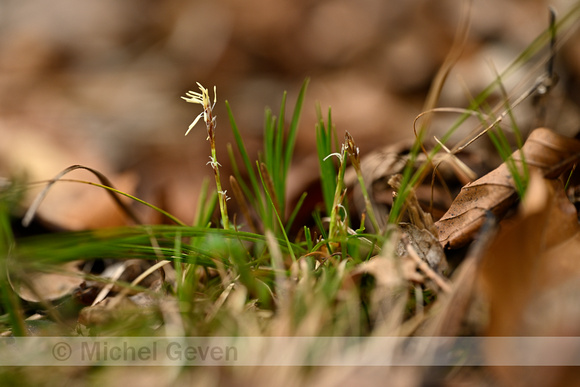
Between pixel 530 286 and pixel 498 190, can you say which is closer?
pixel 530 286

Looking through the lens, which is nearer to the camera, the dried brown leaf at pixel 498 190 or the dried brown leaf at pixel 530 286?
the dried brown leaf at pixel 530 286

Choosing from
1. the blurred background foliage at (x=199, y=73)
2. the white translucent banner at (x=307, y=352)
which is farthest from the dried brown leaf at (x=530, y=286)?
the blurred background foliage at (x=199, y=73)

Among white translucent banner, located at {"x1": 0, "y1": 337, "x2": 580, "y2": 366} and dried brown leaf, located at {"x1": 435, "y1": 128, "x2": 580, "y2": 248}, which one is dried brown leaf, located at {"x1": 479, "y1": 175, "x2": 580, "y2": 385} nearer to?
white translucent banner, located at {"x1": 0, "y1": 337, "x2": 580, "y2": 366}

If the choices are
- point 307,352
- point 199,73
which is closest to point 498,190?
point 307,352

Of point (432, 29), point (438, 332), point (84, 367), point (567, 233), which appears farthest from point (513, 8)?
point (84, 367)

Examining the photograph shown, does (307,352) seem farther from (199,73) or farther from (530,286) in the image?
(199,73)

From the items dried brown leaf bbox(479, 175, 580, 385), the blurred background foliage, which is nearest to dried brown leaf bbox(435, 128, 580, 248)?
dried brown leaf bbox(479, 175, 580, 385)

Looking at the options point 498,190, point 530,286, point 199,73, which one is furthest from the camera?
point 199,73

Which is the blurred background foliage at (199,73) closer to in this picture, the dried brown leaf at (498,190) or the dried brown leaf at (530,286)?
the dried brown leaf at (498,190)
